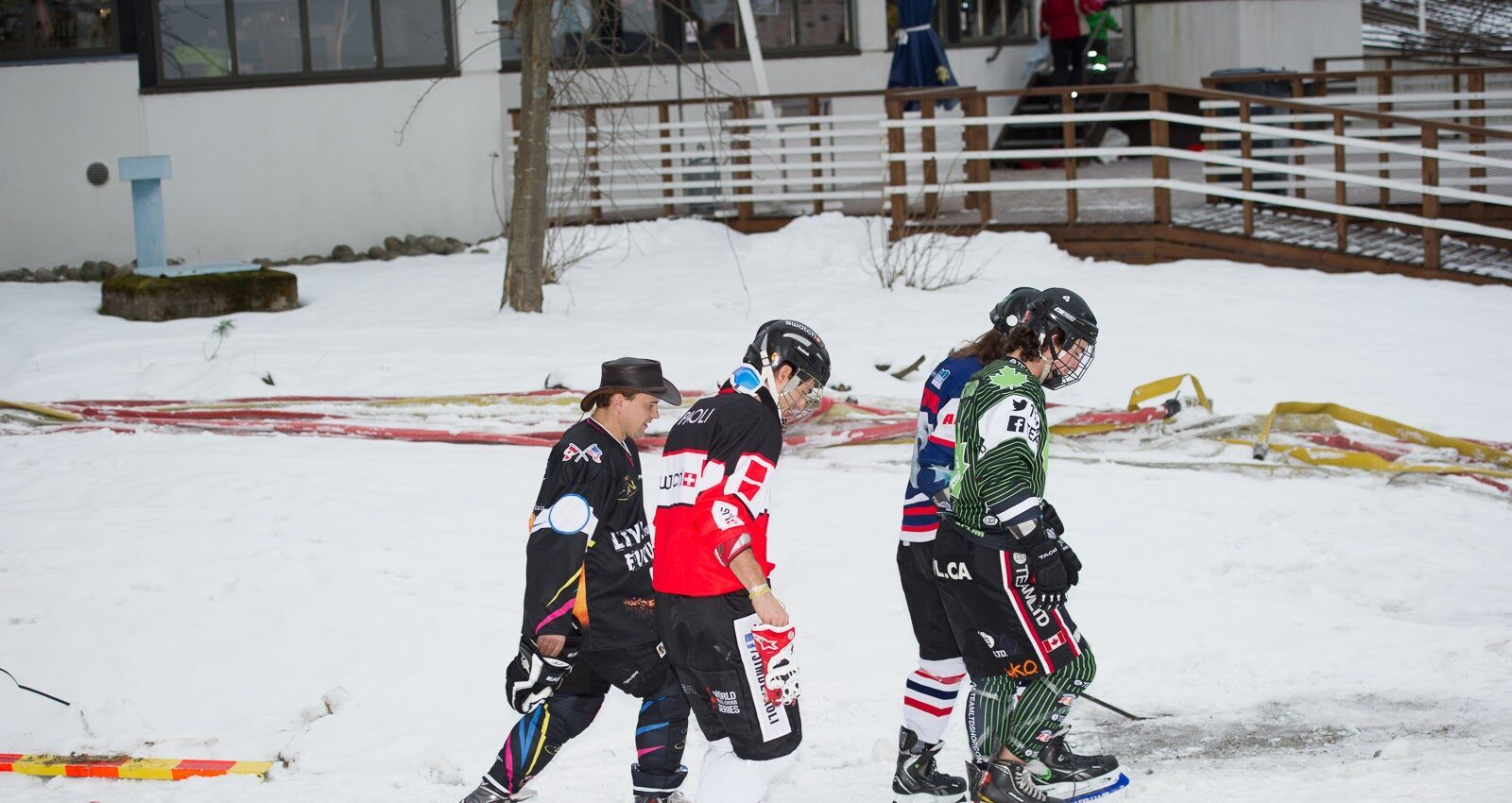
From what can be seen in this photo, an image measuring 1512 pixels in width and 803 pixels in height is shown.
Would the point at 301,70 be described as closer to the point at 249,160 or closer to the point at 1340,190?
the point at 249,160

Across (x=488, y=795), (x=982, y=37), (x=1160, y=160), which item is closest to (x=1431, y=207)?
(x=1160, y=160)

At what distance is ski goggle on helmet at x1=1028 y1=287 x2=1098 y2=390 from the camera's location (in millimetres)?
4879

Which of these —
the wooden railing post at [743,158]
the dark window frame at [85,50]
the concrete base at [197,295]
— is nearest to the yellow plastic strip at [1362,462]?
the wooden railing post at [743,158]

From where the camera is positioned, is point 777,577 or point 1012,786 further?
point 777,577

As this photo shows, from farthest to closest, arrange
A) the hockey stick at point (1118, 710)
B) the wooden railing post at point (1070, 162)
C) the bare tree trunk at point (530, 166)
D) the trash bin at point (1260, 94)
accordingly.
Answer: the trash bin at point (1260, 94) < the wooden railing post at point (1070, 162) < the bare tree trunk at point (530, 166) < the hockey stick at point (1118, 710)

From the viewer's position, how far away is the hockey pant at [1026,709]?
4820 millimetres

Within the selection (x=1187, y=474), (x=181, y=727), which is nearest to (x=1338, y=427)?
(x=1187, y=474)

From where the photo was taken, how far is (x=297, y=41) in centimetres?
1670

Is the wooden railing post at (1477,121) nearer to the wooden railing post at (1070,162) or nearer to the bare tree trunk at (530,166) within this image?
the wooden railing post at (1070,162)

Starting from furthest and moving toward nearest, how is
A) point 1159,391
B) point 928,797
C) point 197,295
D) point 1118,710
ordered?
point 197,295 < point 1159,391 < point 1118,710 < point 928,797

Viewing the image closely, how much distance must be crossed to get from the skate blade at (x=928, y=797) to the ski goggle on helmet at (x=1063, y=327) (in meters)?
1.45

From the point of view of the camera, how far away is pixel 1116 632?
666 centimetres

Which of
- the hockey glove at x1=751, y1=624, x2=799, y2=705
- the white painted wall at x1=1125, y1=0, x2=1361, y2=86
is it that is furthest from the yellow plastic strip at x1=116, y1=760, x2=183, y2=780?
the white painted wall at x1=1125, y1=0, x2=1361, y2=86

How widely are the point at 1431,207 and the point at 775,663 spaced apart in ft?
35.5
